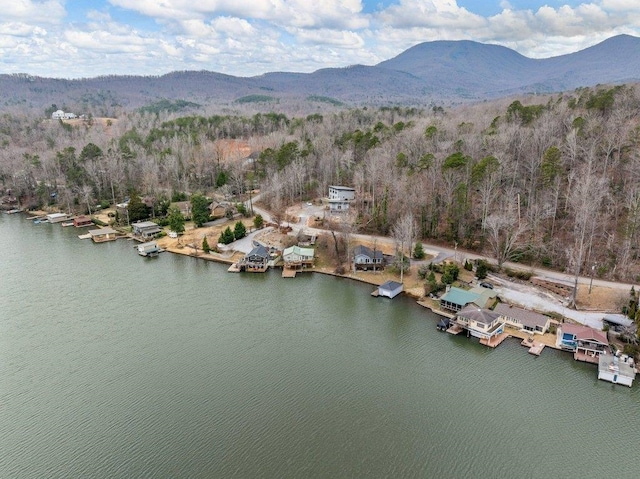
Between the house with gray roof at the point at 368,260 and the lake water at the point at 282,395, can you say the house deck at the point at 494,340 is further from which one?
the house with gray roof at the point at 368,260

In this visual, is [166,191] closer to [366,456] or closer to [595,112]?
[366,456]

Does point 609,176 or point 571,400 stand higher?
point 609,176

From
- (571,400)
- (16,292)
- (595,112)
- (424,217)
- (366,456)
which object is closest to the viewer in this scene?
(366,456)

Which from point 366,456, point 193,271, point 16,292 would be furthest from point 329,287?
point 16,292

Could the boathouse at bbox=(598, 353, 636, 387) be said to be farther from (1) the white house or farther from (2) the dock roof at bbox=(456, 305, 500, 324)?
(1) the white house

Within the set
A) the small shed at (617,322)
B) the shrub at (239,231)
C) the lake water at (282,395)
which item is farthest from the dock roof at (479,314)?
the shrub at (239,231)

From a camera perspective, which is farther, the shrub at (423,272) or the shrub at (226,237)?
the shrub at (226,237)

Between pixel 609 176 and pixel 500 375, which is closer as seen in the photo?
pixel 500 375
